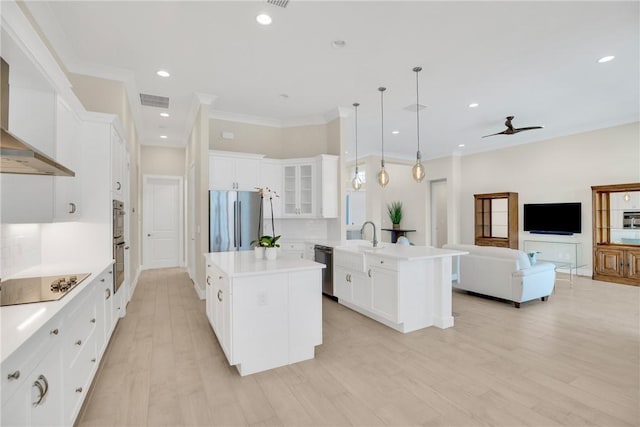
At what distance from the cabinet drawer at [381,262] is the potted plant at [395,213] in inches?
273

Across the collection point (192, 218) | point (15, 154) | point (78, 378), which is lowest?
point (78, 378)

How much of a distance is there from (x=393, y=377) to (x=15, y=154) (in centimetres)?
287

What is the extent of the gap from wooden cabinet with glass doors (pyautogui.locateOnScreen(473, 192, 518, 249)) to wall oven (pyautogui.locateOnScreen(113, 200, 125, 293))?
310 inches

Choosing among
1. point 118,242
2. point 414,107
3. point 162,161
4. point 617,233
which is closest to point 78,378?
point 118,242

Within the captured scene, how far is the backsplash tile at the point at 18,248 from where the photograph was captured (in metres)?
2.20

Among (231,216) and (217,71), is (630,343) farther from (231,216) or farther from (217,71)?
(217,71)

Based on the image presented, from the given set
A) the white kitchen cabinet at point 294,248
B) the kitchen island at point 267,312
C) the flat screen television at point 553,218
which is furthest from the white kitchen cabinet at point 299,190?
the flat screen television at point 553,218

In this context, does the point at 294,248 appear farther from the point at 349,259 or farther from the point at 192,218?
the point at 192,218

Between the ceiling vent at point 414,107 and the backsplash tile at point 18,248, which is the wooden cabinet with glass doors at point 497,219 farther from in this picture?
the backsplash tile at point 18,248

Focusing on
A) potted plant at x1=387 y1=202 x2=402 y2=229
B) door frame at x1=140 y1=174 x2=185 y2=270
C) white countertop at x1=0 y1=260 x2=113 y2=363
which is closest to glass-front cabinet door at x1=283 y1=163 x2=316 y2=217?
door frame at x1=140 y1=174 x2=185 y2=270

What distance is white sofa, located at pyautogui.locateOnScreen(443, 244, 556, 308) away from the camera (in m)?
4.36

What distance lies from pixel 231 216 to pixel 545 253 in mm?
6934

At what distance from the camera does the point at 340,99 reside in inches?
192

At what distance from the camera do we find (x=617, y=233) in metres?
5.97
